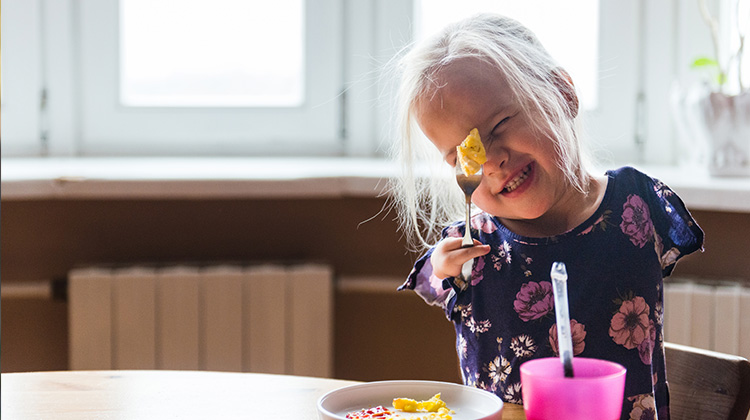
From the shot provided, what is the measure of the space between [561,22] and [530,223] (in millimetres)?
1166

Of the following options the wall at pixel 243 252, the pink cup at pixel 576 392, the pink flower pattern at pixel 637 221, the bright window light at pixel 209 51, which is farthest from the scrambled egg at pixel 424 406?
the bright window light at pixel 209 51

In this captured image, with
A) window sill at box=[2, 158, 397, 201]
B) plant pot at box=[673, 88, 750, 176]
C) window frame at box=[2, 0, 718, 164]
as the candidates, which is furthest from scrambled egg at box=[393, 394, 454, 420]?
window frame at box=[2, 0, 718, 164]

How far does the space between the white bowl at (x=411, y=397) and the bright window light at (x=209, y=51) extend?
56.9 inches

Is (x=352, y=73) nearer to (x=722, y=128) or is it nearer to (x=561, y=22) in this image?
(x=561, y=22)

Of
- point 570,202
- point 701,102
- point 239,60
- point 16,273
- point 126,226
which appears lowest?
point 16,273

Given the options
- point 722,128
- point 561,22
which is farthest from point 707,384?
point 561,22

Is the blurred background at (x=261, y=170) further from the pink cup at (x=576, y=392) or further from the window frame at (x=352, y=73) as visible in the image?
the pink cup at (x=576, y=392)

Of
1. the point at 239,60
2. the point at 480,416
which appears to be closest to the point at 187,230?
the point at 239,60

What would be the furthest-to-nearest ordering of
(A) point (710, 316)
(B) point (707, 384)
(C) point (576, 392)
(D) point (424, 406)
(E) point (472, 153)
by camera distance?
1. (A) point (710, 316)
2. (B) point (707, 384)
3. (E) point (472, 153)
4. (D) point (424, 406)
5. (C) point (576, 392)

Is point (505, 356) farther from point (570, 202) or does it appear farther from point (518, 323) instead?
point (570, 202)

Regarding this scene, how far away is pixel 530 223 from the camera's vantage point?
92 cm

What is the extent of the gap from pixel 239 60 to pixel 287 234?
0.50 meters

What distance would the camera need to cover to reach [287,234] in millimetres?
1853

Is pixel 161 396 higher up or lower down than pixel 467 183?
lower down
